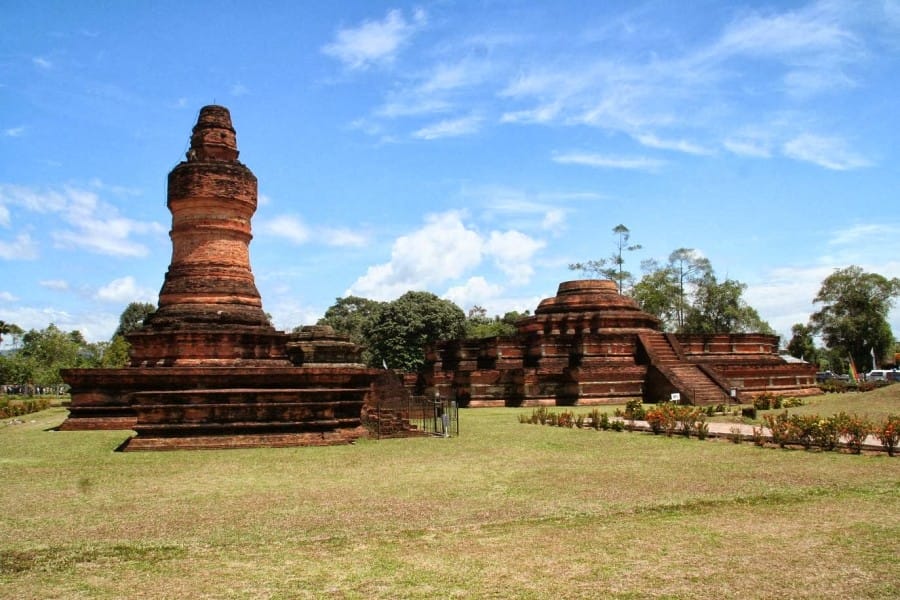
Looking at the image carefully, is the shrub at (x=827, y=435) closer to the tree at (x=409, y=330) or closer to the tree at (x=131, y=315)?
the tree at (x=409, y=330)

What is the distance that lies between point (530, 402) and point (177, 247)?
1531 centimetres

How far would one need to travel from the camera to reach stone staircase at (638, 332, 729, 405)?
28103 millimetres

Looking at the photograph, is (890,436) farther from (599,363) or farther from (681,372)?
(599,363)

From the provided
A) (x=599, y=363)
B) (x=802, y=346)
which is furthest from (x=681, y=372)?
(x=802, y=346)

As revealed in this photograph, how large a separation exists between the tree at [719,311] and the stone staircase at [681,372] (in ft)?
83.3

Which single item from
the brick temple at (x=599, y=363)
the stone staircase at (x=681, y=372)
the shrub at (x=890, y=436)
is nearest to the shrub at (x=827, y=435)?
the shrub at (x=890, y=436)

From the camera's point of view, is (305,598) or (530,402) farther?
(530,402)

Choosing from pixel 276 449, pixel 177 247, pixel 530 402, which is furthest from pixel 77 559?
pixel 530 402

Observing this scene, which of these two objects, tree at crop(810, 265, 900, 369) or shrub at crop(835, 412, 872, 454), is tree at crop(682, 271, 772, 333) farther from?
shrub at crop(835, 412, 872, 454)

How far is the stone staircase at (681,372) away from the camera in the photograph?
28103 mm

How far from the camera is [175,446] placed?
14117 millimetres

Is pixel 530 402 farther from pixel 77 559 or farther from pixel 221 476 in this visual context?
pixel 77 559

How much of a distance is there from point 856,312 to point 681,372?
36.8m

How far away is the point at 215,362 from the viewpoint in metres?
18.8
